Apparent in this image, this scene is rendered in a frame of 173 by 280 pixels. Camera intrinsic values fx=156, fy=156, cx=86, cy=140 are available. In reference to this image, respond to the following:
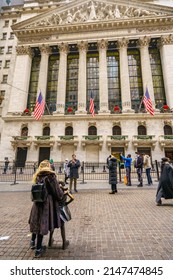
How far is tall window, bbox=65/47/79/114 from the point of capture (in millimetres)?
27953

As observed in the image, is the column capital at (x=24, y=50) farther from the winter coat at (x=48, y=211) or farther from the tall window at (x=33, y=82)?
the winter coat at (x=48, y=211)

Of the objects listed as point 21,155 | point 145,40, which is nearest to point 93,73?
point 145,40

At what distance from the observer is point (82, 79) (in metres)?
27.9

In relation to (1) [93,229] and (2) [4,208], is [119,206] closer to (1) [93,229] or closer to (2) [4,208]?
(1) [93,229]

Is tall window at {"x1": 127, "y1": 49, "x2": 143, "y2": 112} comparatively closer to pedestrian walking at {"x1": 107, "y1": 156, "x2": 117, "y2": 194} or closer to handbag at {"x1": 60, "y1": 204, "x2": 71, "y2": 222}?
pedestrian walking at {"x1": 107, "y1": 156, "x2": 117, "y2": 194}

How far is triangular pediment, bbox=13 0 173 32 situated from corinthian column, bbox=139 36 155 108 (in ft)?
14.9

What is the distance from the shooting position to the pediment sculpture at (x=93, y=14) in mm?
29509

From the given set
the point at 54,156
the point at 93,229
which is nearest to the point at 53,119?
the point at 54,156

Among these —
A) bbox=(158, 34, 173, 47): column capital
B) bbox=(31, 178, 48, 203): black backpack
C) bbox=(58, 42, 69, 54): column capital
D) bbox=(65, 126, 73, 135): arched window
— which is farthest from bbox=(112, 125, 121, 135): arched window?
bbox=(31, 178, 48, 203): black backpack

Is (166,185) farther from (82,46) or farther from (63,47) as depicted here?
(63,47)

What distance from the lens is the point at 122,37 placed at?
1134 inches

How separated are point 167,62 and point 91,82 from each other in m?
13.4

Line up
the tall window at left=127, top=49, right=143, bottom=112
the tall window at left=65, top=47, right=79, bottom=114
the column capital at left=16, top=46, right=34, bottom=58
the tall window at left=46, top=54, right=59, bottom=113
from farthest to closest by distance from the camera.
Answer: the column capital at left=16, top=46, right=34, bottom=58 < the tall window at left=46, top=54, right=59, bottom=113 < the tall window at left=65, top=47, right=79, bottom=114 < the tall window at left=127, top=49, right=143, bottom=112
